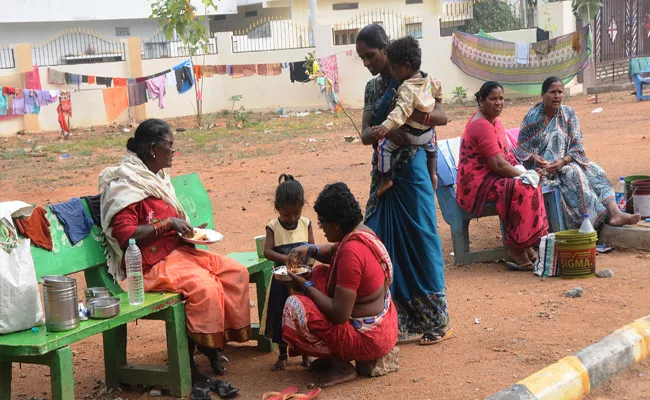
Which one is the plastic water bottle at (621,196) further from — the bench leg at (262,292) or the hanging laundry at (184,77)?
the hanging laundry at (184,77)

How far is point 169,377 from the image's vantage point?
4434 millimetres

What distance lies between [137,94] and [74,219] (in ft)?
68.0

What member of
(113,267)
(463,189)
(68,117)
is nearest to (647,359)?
(463,189)

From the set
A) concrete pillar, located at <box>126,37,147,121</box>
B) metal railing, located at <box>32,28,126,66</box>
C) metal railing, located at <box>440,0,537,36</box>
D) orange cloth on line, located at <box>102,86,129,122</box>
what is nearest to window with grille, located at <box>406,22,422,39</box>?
metal railing, located at <box>440,0,537,36</box>

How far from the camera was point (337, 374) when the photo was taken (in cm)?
436

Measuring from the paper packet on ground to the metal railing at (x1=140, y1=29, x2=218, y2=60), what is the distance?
73.3 feet

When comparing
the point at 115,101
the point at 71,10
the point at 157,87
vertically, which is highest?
the point at 71,10

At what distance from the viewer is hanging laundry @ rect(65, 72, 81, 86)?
77.9 feet

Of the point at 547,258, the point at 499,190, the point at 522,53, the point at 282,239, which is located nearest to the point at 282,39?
the point at 522,53

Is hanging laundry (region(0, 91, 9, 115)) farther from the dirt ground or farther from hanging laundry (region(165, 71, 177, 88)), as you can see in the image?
the dirt ground

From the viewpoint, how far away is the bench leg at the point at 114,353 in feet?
15.2

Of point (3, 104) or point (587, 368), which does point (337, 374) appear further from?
point (3, 104)

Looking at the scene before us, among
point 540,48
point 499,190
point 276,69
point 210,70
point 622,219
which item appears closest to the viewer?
point 499,190

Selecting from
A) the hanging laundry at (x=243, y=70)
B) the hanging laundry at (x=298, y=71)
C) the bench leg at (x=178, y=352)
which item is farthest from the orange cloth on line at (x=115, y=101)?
the bench leg at (x=178, y=352)
